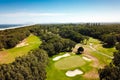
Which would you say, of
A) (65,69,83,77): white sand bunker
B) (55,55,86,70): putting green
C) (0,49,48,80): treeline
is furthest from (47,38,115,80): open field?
(0,49,48,80): treeline

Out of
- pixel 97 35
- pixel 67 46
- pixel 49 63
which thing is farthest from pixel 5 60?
pixel 97 35

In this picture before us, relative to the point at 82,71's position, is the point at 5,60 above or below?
above

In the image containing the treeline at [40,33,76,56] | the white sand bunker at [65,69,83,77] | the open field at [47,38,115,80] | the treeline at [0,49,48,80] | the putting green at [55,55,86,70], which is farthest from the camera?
the treeline at [40,33,76,56]

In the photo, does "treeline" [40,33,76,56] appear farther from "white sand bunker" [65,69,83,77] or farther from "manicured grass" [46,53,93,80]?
"white sand bunker" [65,69,83,77]

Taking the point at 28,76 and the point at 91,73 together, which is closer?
the point at 28,76

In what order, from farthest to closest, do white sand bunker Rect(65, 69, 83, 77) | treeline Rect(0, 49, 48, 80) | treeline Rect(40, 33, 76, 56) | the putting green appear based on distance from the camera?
treeline Rect(40, 33, 76, 56) < the putting green < white sand bunker Rect(65, 69, 83, 77) < treeline Rect(0, 49, 48, 80)

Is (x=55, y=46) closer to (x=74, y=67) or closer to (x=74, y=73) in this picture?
(x=74, y=67)

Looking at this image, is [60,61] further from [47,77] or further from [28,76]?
[28,76]

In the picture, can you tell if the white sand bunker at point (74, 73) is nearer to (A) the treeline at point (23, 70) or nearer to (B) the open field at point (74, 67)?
(B) the open field at point (74, 67)
